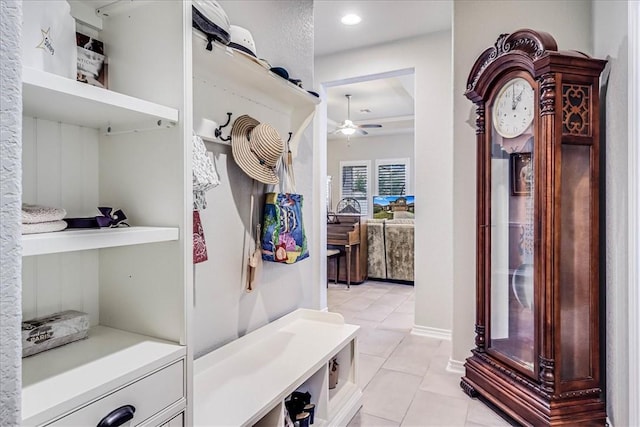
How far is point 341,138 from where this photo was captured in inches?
392

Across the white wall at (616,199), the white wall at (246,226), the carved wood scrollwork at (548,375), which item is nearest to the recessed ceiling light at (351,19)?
the white wall at (246,226)

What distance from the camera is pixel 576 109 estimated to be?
1881 millimetres

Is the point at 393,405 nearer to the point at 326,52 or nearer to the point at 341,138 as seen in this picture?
the point at 326,52

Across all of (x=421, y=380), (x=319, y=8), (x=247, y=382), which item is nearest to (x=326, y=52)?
(x=319, y=8)

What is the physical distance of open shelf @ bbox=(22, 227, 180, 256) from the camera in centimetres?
76

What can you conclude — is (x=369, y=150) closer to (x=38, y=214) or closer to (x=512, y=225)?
(x=512, y=225)

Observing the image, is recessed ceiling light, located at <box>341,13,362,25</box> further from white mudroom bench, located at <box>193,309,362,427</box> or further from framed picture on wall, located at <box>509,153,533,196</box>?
white mudroom bench, located at <box>193,309,362,427</box>

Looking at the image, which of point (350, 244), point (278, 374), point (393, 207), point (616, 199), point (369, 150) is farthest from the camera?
point (369, 150)

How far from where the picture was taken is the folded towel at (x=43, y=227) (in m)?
0.82

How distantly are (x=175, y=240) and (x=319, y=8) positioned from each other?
2.74m

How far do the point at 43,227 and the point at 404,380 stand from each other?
231 cm

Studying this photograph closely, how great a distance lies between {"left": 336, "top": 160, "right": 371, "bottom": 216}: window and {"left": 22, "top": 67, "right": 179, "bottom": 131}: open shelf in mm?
8936

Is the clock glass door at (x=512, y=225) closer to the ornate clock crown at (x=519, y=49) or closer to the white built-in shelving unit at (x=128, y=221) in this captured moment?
the ornate clock crown at (x=519, y=49)

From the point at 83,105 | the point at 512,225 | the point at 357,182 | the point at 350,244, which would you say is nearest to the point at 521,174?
the point at 512,225
